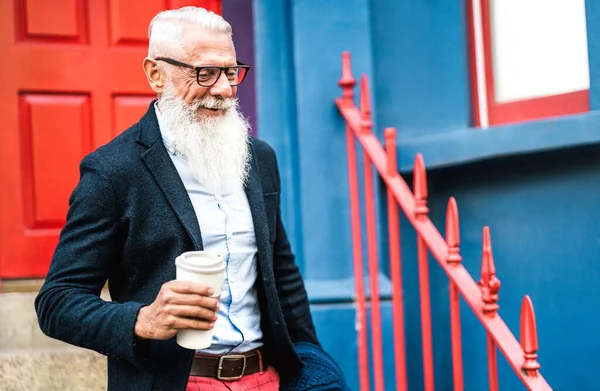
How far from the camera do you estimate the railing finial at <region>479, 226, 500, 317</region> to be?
108 inches

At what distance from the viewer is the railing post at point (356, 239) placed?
12.1ft

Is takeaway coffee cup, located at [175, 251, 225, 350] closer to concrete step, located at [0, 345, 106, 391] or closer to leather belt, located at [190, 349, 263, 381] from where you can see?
leather belt, located at [190, 349, 263, 381]

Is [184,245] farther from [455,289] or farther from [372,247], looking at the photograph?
[372,247]

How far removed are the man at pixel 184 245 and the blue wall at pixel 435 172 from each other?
1374 millimetres

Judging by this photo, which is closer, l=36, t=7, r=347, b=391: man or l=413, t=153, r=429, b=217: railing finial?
l=36, t=7, r=347, b=391: man

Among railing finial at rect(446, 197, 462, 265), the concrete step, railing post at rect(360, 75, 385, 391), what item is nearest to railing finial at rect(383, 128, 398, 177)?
railing post at rect(360, 75, 385, 391)

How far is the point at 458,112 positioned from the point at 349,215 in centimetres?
71

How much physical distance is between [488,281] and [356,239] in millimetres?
1008

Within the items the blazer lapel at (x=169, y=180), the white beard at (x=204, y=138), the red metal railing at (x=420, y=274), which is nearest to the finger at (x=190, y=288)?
the blazer lapel at (x=169, y=180)

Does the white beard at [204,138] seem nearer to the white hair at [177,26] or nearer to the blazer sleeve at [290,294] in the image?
the white hair at [177,26]

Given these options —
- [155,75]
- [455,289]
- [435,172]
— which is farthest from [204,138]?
[435,172]

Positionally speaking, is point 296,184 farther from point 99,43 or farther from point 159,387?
point 159,387

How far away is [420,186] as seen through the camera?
316 cm

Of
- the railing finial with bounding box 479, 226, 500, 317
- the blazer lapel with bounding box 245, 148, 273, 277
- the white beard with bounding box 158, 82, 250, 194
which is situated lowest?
the railing finial with bounding box 479, 226, 500, 317
